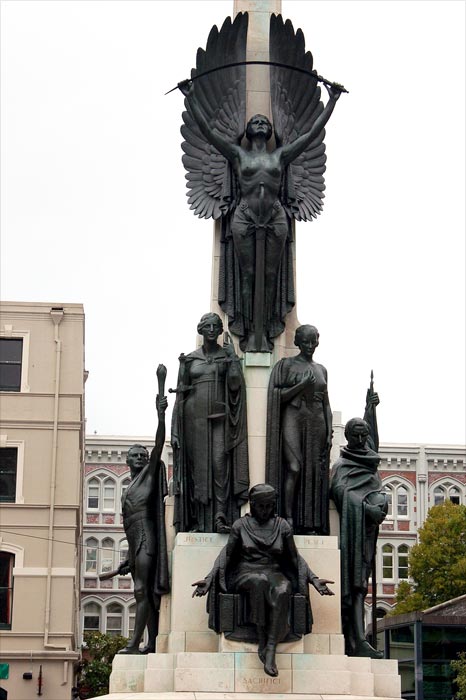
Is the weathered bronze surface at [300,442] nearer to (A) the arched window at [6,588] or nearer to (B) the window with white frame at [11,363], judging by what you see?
(A) the arched window at [6,588]

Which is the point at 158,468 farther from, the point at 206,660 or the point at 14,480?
the point at 14,480

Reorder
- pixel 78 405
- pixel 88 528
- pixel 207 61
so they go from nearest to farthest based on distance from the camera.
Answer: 1. pixel 207 61
2. pixel 78 405
3. pixel 88 528

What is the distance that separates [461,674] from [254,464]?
67.5ft

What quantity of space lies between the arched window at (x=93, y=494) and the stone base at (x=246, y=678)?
186 feet

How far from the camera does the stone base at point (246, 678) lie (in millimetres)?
15219

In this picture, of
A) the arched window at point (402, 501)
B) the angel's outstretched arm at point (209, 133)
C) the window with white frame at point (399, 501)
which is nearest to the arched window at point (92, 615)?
the window with white frame at point (399, 501)

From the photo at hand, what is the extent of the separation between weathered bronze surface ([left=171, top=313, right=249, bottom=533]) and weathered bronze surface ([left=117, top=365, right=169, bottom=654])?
0.84 feet

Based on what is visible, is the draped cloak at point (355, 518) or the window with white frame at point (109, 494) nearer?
the draped cloak at point (355, 518)

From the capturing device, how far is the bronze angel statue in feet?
57.1

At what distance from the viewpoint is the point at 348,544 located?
16734 mm

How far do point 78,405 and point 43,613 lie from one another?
6826 millimetres

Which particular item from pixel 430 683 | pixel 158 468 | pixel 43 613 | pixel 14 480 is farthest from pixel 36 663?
pixel 158 468

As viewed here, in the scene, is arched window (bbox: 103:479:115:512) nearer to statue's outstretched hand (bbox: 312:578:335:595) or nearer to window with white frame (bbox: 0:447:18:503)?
window with white frame (bbox: 0:447:18:503)

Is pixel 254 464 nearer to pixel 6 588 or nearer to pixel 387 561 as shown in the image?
pixel 6 588
